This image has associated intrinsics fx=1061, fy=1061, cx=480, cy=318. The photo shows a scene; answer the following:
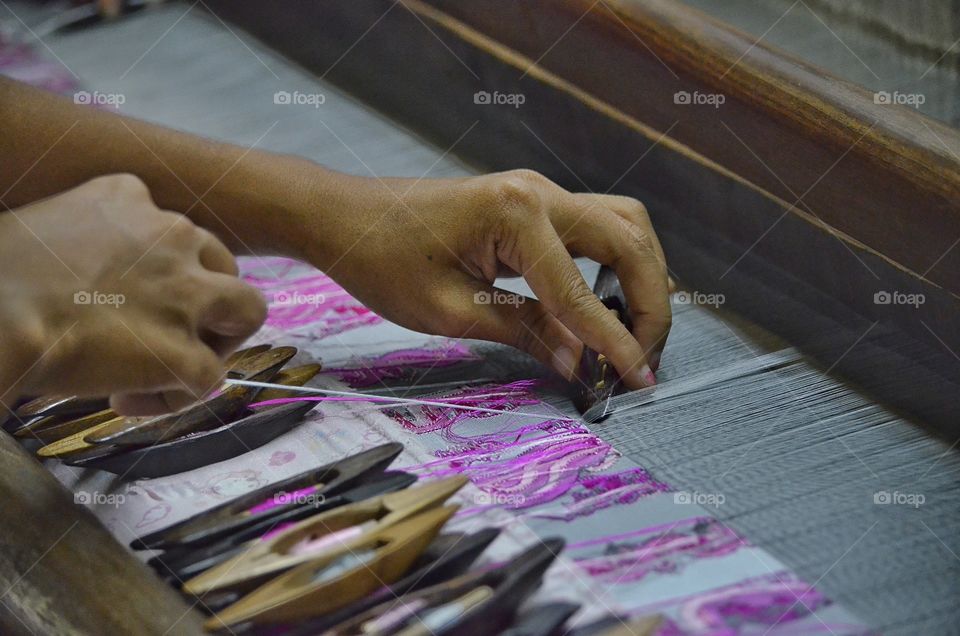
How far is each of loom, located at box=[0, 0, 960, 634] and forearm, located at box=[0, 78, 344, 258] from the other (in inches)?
5.8

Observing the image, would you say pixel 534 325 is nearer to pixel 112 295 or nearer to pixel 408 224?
pixel 408 224

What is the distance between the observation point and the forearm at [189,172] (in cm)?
98

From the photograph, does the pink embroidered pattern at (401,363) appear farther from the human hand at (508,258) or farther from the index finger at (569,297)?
the index finger at (569,297)

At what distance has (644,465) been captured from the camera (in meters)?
0.87

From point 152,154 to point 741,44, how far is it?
23.3 inches

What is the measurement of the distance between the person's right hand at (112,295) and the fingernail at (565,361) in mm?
390

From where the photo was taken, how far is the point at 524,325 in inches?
39.4

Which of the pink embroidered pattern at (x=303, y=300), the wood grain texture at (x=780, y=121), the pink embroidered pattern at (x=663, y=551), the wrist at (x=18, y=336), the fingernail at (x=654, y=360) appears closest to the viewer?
the wrist at (x=18, y=336)

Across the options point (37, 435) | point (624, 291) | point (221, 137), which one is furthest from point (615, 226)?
point (221, 137)

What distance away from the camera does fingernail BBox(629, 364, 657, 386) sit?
3.17 ft

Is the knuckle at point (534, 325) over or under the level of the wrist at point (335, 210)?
under

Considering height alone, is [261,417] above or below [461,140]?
below

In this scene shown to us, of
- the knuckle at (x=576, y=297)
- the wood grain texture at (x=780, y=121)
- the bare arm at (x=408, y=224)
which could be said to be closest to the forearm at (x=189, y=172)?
the bare arm at (x=408, y=224)

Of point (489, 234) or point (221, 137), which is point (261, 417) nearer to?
point (489, 234)
